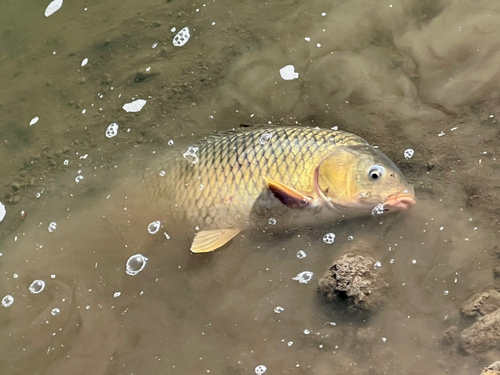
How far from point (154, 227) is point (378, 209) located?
5.42ft

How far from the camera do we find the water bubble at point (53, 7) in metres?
4.52

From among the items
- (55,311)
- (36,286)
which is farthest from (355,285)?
(36,286)

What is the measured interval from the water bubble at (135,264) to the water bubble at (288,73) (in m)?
1.90

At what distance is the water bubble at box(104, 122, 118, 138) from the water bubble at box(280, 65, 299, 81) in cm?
153

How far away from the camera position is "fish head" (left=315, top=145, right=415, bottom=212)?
286 cm

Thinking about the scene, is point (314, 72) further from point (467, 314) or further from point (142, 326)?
point (142, 326)

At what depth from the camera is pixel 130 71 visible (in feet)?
13.3

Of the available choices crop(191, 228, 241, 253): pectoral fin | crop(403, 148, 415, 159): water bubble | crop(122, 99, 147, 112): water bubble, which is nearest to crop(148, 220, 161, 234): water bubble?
crop(191, 228, 241, 253): pectoral fin

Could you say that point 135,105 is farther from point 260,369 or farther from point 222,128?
point 260,369

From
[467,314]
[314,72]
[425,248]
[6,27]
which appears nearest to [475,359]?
[467,314]

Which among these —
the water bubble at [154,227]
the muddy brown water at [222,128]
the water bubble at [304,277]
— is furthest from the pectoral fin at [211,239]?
the water bubble at [304,277]

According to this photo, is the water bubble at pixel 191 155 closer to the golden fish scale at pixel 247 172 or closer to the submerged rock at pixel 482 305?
the golden fish scale at pixel 247 172

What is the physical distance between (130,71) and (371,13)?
2.24 metres

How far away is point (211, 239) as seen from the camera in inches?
120
